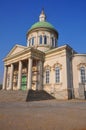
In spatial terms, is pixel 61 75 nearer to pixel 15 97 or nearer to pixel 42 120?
pixel 15 97

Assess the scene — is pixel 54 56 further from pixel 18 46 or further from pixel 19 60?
pixel 18 46

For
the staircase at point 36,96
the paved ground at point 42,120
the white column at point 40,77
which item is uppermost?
the white column at point 40,77

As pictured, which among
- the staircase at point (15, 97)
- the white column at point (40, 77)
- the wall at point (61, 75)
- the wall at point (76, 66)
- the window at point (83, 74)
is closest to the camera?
the staircase at point (15, 97)

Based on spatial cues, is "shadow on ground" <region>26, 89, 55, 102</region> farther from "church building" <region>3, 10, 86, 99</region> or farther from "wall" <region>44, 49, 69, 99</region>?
"church building" <region>3, 10, 86, 99</region>

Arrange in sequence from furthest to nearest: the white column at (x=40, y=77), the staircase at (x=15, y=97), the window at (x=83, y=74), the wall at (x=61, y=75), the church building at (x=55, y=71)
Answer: the white column at (x=40, y=77) → the window at (x=83, y=74) → the church building at (x=55, y=71) → the wall at (x=61, y=75) → the staircase at (x=15, y=97)

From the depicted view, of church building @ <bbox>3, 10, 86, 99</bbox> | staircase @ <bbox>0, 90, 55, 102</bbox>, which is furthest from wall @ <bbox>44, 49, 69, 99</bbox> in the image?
staircase @ <bbox>0, 90, 55, 102</bbox>

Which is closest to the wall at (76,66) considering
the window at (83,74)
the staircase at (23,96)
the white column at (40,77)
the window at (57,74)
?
the window at (83,74)

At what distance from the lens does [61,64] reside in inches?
961

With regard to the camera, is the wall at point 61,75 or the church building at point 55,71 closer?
the wall at point 61,75

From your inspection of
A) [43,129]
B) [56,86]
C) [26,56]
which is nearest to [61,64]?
[56,86]

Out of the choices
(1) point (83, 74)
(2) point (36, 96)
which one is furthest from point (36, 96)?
(1) point (83, 74)

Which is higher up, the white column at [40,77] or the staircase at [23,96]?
the white column at [40,77]

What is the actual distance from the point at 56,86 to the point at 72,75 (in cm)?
336

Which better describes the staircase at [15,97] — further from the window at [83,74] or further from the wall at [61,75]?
the window at [83,74]
